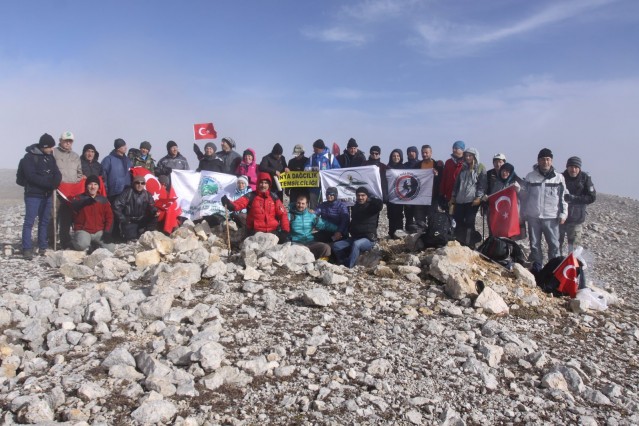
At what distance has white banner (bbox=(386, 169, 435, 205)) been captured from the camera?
11805 millimetres

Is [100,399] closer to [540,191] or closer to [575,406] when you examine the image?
[575,406]

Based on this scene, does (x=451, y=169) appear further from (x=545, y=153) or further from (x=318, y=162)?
(x=318, y=162)

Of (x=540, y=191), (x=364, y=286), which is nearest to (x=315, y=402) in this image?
(x=364, y=286)

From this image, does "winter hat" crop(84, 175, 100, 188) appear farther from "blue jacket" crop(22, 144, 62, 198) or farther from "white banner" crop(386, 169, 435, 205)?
"white banner" crop(386, 169, 435, 205)

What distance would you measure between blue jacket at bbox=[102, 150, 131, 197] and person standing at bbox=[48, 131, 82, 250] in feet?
1.87

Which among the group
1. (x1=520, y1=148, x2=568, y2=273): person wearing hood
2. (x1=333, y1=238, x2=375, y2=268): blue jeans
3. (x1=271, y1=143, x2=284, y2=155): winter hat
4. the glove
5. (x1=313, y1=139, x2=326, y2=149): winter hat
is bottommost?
(x1=333, y1=238, x2=375, y2=268): blue jeans

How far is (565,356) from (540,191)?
422 cm

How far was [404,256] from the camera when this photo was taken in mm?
9078

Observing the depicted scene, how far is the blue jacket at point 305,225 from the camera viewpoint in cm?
1020

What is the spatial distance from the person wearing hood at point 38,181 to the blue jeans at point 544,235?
9.64 meters

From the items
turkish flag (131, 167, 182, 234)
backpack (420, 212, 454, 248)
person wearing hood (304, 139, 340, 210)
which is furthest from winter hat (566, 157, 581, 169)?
turkish flag (131, 167, 182, 234)

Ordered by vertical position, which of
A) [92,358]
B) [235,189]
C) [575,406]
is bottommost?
[575,406]

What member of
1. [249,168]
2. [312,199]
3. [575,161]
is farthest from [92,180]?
[575,161]

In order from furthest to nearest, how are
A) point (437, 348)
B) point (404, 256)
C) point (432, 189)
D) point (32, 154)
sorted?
point (432, 189) → point (32, 154) → point (404, 256) → point (437, 348)
